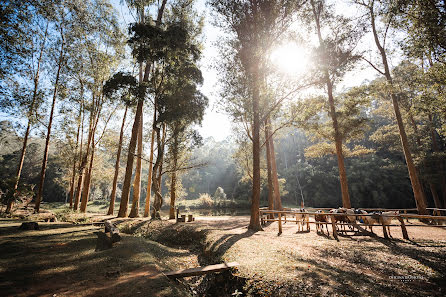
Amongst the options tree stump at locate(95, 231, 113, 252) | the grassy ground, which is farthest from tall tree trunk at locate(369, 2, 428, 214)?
tree stump at locate(95, 231, 113, 252)

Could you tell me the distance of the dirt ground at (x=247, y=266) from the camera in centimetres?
336

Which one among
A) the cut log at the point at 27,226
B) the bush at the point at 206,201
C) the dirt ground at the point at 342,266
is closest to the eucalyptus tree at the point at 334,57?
the dirt ground at the point at 342,266

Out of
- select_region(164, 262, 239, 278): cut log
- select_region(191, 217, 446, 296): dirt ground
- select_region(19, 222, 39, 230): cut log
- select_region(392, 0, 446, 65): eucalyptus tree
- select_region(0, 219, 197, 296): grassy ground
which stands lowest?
select_region(191, 217, 446, 296): dirt ground

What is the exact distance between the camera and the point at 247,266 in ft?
14.5

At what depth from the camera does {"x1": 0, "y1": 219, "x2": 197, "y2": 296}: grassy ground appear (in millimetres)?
3283

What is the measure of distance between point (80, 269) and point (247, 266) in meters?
3.81

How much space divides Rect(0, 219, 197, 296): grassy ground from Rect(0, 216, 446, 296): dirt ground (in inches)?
0.5

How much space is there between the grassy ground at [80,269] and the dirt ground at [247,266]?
1cm

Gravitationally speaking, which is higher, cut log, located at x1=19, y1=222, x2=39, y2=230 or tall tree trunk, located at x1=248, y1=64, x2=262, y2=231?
tall tree trunk, located at x1=248, y1=64, x2=262, y2=231

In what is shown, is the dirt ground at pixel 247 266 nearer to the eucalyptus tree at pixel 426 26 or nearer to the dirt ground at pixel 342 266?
the dirt ground at pixel 342 266

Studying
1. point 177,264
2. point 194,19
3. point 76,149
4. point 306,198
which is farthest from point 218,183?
point 177,264

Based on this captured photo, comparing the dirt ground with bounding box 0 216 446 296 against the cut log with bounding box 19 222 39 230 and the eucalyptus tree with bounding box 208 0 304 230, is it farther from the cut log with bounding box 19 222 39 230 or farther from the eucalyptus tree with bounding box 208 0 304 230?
the eucalyptus tree with bounding box 208 0 304 230

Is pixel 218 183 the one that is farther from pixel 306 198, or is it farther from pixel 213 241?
pixel 213 241

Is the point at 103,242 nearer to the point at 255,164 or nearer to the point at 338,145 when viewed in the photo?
the point at 255,164
